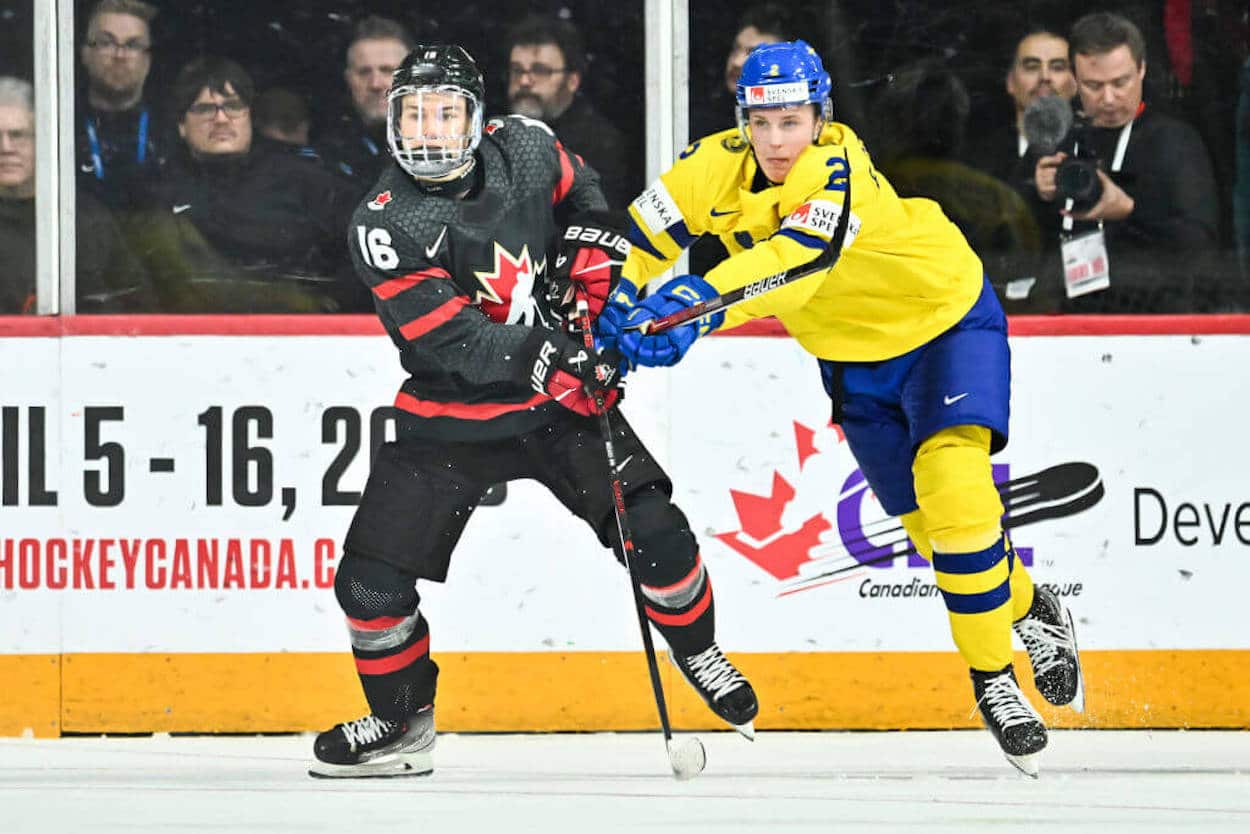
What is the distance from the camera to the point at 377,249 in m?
3.99

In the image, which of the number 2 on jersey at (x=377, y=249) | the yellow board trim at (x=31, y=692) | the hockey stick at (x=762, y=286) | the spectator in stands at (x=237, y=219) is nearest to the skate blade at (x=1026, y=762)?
the hockey stick at (x=762, y=286)

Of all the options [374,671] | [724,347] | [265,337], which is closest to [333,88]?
[265,337]

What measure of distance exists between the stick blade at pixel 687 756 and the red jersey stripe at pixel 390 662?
23.0 inches

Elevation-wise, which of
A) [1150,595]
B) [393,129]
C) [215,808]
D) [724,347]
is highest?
[393,129]

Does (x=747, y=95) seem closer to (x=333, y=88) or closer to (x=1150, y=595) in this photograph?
(x=333, y=88)

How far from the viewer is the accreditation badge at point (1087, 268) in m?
4.77

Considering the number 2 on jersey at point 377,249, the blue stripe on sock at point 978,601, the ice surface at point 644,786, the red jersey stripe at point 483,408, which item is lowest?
the ice surface at point 644,786

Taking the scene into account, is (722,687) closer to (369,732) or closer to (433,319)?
(369,732)

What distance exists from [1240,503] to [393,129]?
2.10 metres

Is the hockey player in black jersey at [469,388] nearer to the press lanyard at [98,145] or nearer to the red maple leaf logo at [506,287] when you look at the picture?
the red maple leaf logo at [506,287]

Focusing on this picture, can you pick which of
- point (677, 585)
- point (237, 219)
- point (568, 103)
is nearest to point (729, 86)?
point (568, 103)

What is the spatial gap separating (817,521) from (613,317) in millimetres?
953

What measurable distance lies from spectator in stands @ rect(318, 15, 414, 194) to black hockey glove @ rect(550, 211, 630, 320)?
844mm

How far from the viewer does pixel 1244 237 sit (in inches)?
188
